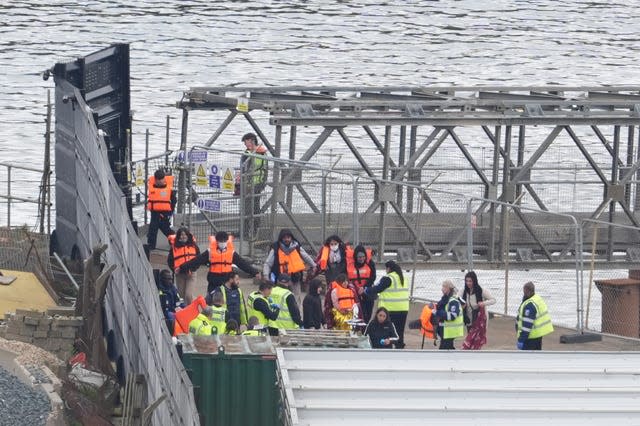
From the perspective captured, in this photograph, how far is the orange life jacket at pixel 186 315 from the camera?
2233cm

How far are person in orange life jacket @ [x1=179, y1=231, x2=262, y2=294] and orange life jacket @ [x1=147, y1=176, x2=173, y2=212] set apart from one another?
314 cm

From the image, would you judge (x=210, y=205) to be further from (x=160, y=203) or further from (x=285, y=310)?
(x=285, y=310)

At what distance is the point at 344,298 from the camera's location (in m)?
24.3

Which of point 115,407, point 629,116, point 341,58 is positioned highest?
point 341,58

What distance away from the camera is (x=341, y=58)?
299ft

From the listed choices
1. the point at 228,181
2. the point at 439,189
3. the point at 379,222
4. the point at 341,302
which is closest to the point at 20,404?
the point at 341,302

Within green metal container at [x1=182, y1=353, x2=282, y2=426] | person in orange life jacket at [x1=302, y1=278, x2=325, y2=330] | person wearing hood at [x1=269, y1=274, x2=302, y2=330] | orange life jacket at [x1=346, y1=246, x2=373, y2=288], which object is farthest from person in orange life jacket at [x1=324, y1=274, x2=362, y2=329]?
green metal container at [x1=182, y1=353, x2=282, y2=426]

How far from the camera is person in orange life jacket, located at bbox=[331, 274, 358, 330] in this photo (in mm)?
24297

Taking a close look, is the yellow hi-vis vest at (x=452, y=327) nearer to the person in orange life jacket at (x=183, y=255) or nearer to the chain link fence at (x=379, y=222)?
the chain link fence at (x=379, y=222)

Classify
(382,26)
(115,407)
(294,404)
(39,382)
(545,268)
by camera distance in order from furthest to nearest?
(382,26) → (545,268) → (115,407) → (39,382) → (294,404)

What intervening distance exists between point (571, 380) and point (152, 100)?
193 ft

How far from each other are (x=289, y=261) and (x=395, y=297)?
2.44 meters

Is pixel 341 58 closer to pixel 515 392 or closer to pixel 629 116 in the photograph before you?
pixel 629 116

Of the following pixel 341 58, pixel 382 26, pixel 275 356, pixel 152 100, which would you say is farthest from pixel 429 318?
pixel 382 26
